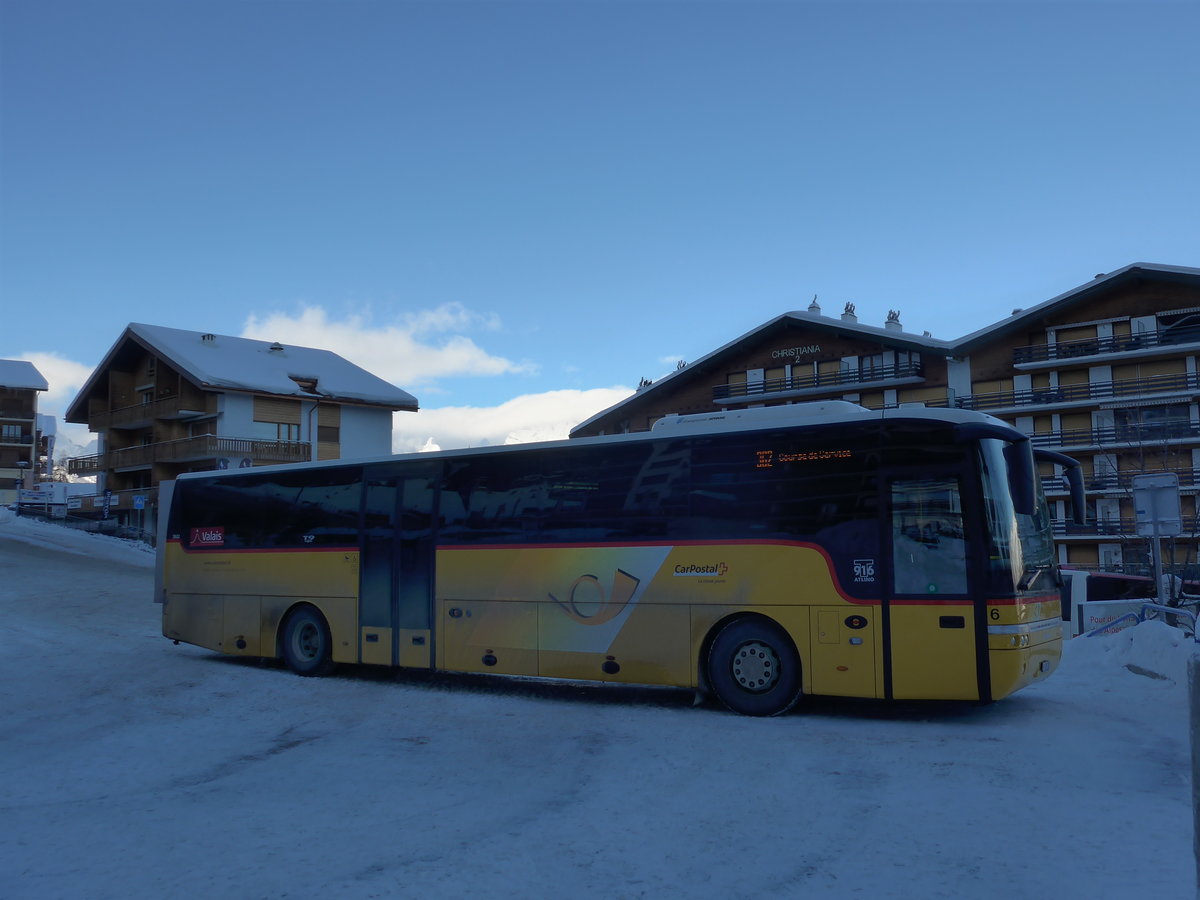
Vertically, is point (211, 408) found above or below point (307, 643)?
above

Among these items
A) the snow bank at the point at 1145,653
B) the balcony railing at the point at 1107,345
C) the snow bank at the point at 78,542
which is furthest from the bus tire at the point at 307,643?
the balcony railing at the point at 1107,345

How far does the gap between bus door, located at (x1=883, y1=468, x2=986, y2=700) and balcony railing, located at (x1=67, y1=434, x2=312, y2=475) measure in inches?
1649

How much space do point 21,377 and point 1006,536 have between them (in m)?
97.6

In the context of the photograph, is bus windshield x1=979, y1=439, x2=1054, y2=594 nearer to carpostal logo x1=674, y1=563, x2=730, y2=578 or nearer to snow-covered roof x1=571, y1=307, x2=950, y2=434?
carpostal logo x1=674, y1=563, x2=730, y2=578

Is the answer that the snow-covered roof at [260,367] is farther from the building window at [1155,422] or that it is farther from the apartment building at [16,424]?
the building window at [1155,422]

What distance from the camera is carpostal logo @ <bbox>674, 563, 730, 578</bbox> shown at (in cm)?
1107

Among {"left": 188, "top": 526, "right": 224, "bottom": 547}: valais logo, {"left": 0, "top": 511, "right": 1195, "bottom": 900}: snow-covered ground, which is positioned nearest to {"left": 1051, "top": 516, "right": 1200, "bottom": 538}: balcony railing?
{"left": 0, "top": 511, "right": 1195, "bottom": 900}: snow-covered ground

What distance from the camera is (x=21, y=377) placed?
293ft

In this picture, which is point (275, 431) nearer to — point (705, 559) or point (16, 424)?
point (705, 559)

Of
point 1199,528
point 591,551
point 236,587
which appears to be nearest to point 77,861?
point 591,551

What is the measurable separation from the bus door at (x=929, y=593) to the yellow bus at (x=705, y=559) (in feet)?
0.06

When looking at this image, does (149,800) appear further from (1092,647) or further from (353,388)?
(353,388)

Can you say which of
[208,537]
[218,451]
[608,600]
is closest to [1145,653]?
[608,600]

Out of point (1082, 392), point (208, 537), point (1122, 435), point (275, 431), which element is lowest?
point (208, 537)
